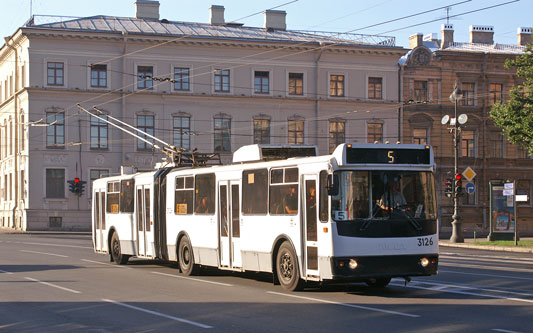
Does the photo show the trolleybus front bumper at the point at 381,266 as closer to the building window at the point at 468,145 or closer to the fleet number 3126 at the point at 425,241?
the fleet number 3126 at the point at 425,241

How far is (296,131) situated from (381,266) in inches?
1786

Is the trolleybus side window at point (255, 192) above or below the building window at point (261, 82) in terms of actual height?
below

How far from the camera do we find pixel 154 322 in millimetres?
11289

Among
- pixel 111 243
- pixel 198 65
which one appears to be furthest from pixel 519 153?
pixel 111 243

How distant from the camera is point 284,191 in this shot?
15484 millimetres

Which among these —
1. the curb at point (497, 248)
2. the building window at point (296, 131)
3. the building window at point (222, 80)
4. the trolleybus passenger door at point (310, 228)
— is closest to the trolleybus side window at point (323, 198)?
the trolleybus passenger door at point (310, 228)

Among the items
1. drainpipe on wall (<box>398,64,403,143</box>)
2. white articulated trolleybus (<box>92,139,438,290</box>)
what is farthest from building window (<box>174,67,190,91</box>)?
white articulated trolleybus (<box>92,139,438,290</box>)

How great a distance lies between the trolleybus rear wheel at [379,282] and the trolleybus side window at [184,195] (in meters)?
5.33

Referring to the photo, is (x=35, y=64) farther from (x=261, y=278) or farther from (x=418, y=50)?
(x=261, y=278)

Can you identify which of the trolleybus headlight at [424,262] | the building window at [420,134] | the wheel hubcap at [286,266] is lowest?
the wheel hubcap at [286,266]

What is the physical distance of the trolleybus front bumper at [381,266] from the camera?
13758 mm

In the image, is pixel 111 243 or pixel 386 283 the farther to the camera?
pixel 111 243

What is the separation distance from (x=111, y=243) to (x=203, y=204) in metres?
6.57

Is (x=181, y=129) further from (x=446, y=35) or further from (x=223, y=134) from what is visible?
(x=446, y=35)
